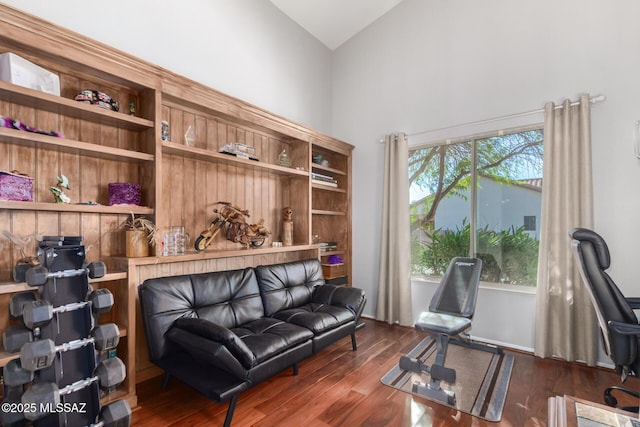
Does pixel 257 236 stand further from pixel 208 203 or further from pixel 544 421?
pixel 544 421

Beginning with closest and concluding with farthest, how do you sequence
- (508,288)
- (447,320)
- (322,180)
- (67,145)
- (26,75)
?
(26,75), (67,145), (447,320), (508,288), (322,180)

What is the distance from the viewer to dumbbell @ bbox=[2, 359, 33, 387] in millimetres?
1187

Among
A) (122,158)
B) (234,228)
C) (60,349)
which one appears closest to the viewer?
(60,349)

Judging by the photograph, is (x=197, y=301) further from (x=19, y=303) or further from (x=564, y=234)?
(x=564, y=234)

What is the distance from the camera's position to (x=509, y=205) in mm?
3430

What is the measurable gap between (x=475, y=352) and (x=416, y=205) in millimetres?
1814

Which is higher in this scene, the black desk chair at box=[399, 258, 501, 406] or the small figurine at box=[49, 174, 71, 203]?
the small figurine at box=[49, 174, 71, 203]

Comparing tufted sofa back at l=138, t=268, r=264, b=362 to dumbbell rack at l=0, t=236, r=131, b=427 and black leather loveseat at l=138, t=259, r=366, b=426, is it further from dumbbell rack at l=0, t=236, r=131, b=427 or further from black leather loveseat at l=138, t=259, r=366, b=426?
dumbbell rack at l=0, t=236, r=131, b=427

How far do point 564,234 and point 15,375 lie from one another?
12.9 feet

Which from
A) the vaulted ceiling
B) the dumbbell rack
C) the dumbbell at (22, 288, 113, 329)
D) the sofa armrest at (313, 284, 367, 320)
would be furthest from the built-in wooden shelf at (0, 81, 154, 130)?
the vaulted ceiling

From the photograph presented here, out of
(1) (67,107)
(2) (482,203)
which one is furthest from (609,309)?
(1) (67,107)

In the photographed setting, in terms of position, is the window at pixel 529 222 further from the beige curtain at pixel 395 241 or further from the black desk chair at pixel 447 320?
the beige curtain at pixel 395 241

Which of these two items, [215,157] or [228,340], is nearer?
[228,340]

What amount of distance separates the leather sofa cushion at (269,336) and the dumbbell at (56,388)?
2.71 feet
